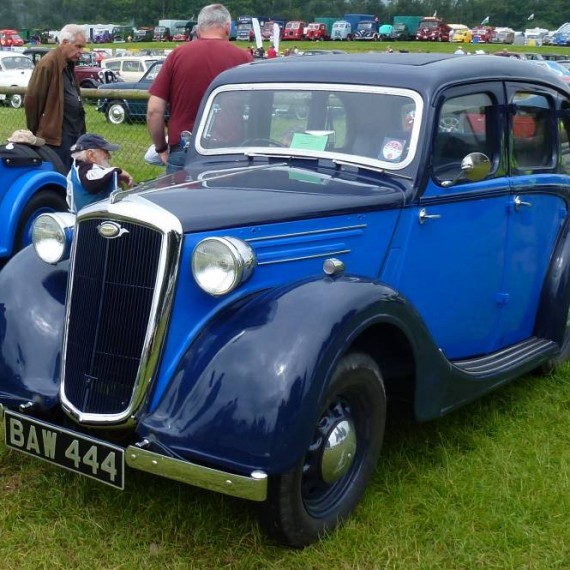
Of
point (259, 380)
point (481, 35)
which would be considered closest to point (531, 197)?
point (259, 380)

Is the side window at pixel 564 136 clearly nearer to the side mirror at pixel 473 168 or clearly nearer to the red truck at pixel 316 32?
the side mirror at pixel 473 168

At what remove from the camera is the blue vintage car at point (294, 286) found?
102 inches

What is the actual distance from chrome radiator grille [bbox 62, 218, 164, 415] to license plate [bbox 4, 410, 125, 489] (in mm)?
136

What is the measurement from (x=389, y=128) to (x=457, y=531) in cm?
177

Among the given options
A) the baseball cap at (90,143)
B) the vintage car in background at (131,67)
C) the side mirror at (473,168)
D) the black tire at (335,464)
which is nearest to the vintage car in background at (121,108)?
the baseball cap at (90,143)

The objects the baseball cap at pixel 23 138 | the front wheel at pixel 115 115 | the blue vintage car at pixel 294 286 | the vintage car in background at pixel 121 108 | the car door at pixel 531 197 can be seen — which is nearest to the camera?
the blue vintage car at pixel 294 286

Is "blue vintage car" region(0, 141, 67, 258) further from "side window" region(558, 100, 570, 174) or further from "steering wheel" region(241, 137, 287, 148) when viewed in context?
"side window" region(558, 100, 570, 174)

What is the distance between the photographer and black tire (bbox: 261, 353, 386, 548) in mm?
2701

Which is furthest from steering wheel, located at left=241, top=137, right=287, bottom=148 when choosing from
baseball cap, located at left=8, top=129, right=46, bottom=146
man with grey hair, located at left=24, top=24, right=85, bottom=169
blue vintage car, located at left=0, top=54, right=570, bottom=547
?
man with grey hair, located at left=24, top=24, right=85, bottom=169

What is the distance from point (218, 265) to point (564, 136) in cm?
273

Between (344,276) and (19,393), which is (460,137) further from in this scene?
(19,393)

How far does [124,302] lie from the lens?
278 cm

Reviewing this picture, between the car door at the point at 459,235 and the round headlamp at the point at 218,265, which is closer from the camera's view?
the round headlamp at the point at 218,265

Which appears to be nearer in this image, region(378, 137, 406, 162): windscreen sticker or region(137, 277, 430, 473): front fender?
region(137, 277, 430, 473): front fender
